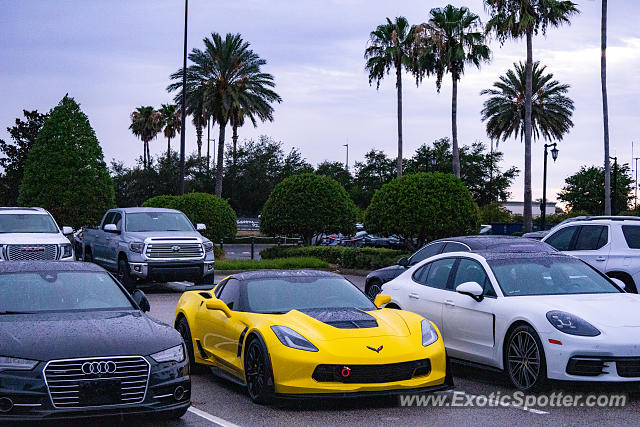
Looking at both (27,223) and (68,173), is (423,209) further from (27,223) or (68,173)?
(68,173)

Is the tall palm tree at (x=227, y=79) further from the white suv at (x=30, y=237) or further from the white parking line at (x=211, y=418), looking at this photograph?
the white parking line at (x=211, y=418)

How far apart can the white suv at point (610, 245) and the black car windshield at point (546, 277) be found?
4863 millimetres

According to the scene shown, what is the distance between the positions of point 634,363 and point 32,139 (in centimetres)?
5612

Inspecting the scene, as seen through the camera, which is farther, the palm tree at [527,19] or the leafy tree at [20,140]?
the leafy tree at [20,140]

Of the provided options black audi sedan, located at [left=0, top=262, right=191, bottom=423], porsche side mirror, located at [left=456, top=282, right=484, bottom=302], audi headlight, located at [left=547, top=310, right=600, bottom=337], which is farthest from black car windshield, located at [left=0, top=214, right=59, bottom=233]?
audi headlight, located at [left=547, top=310, right=600, bottom=337]

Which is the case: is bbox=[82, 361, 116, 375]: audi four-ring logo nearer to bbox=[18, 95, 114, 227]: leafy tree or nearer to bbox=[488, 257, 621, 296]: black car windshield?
bbox=[488, 257, 621, 296]: black car windshield

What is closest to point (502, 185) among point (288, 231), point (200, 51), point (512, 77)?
point (512, 77)

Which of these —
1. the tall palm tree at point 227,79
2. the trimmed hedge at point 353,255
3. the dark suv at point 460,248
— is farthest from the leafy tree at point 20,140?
the dark suv at point 460,248

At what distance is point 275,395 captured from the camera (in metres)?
7.69

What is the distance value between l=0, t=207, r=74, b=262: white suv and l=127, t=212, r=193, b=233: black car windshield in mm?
1570

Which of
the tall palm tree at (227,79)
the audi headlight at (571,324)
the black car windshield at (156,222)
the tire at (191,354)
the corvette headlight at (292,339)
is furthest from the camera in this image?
the tall palm tree at (227,79)

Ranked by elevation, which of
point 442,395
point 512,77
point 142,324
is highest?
point 512,77

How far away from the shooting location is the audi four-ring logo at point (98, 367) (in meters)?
6.52

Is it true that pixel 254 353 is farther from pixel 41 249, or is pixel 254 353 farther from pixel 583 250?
pixel 41 249
